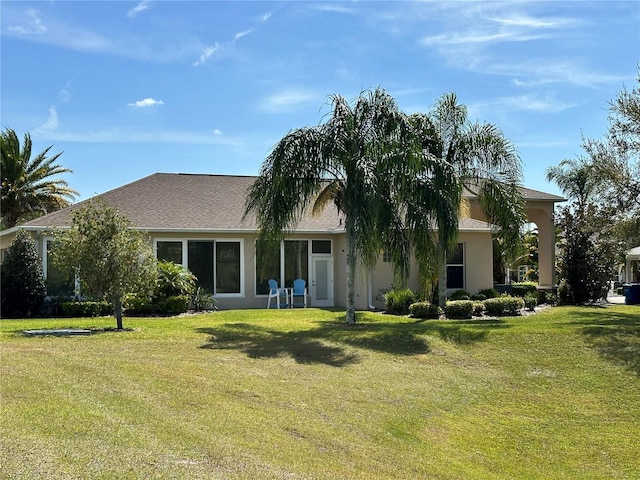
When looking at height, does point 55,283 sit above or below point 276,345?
above

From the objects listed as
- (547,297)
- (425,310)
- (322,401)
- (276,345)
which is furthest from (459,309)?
(322,401)

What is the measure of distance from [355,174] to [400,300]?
682 cm

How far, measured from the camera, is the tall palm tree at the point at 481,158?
1936 cm

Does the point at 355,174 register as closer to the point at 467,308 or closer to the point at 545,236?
the point at 467,308

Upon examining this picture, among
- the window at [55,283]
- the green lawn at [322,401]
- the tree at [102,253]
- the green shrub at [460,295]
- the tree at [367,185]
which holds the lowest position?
the green lawn at [322,401]

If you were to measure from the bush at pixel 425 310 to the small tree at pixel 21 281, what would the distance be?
11.7m

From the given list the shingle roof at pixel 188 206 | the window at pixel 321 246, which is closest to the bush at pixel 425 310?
the shingle roof at pixel 188 206

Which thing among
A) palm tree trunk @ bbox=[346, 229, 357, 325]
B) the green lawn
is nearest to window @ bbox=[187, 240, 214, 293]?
the green lawn

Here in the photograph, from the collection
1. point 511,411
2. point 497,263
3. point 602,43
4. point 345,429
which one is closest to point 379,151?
point 602,43

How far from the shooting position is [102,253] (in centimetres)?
1460

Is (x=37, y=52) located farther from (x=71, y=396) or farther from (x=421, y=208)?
(x=421, y=208)

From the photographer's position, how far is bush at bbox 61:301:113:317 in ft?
63.9

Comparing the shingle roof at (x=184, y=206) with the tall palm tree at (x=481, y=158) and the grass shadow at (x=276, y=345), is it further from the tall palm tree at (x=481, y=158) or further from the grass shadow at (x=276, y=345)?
the grass shadow at (x=276, y=345)

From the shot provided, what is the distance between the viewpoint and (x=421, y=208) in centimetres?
1695
